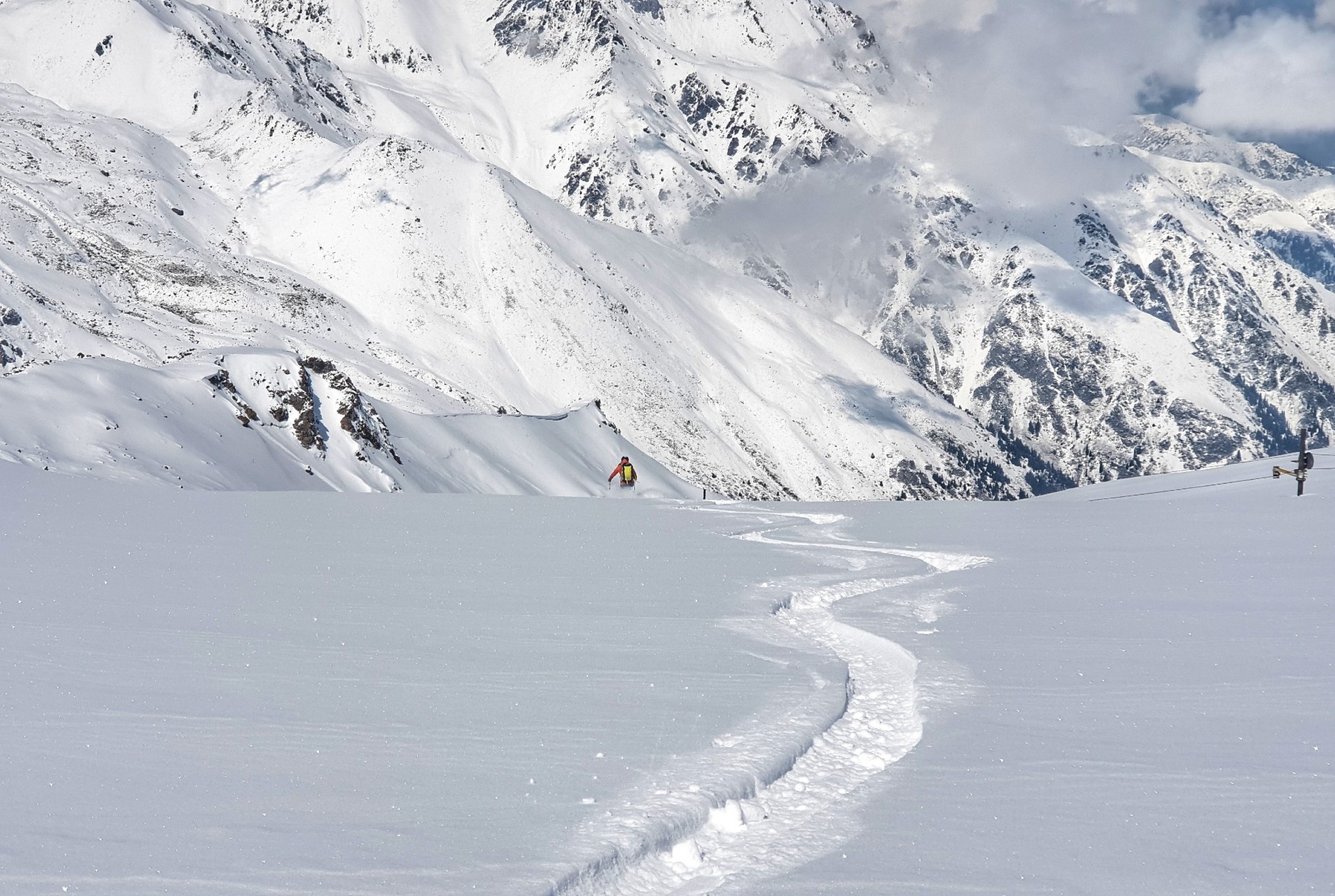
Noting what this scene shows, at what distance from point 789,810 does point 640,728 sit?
5.09 ft

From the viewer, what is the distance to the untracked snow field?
5.30 meters

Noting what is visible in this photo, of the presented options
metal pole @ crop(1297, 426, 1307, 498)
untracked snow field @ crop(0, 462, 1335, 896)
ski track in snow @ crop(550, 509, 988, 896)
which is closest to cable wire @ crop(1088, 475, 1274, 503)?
metal pole @ crop(1297, 426, 1307, 498)

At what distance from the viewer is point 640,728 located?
7.76 m

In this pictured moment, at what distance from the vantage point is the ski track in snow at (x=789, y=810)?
5500 millimetres

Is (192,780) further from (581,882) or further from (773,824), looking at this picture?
(773,824)

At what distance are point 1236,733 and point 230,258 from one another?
145 metres

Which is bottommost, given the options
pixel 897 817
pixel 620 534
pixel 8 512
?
pixel 8 512

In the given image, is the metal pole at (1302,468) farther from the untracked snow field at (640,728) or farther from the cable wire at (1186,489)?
the untracked snow field at (640,728)

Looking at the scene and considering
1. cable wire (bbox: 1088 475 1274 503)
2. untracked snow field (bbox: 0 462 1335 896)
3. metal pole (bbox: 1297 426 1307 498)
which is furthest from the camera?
cable wire (bbox: 1088 475 1274 503)

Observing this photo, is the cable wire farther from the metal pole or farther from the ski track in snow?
the ski track in snow

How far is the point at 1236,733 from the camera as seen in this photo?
7.64 m

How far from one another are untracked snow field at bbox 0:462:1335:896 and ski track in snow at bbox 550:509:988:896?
0.09 feet

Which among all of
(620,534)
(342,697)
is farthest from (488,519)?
(342,697)

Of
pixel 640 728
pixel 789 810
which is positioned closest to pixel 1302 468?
pixel 640 728
